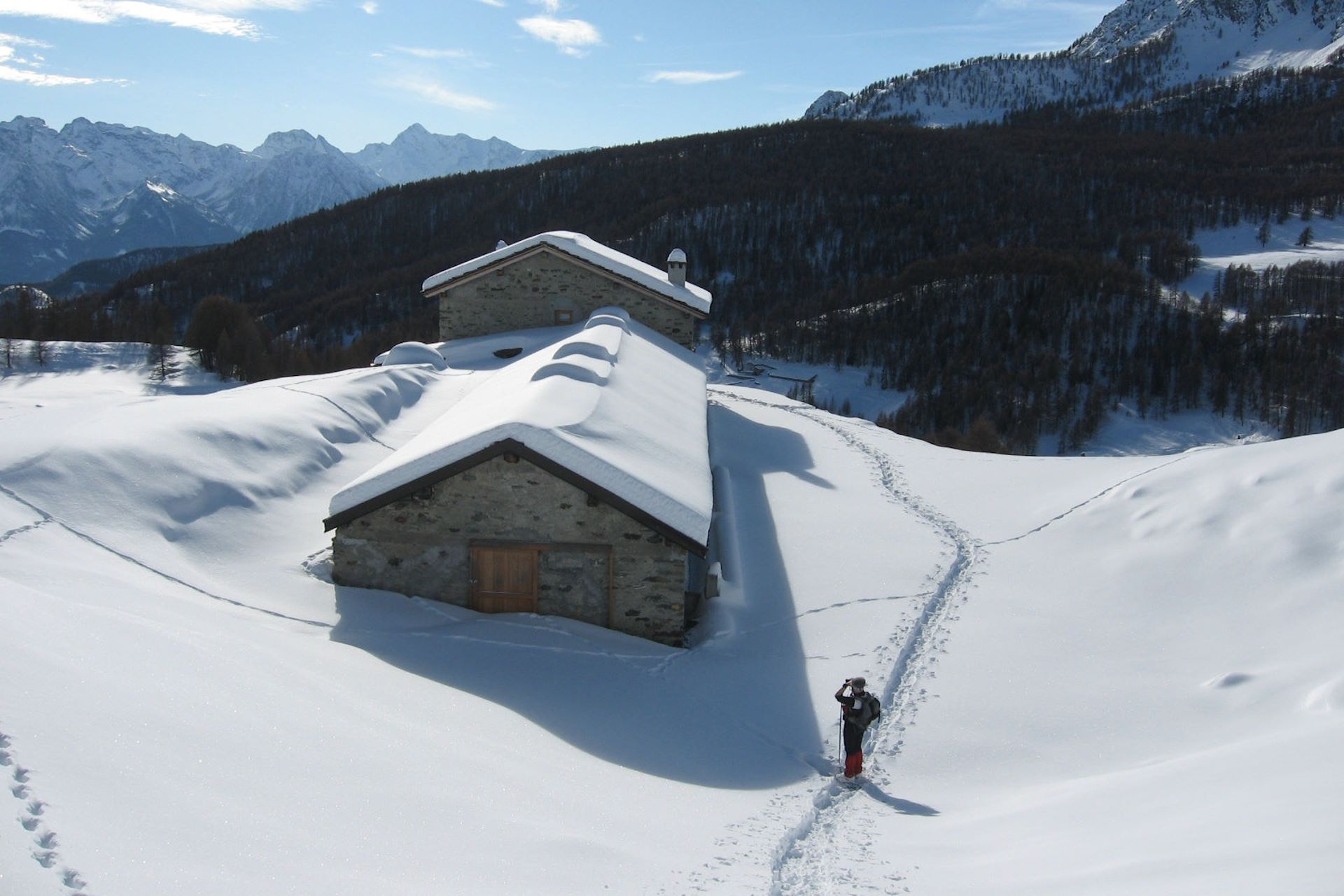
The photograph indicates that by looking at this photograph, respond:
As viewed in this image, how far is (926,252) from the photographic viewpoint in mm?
109812

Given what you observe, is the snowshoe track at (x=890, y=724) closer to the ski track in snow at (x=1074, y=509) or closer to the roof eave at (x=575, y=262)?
the ski track in snow at (x=1074, y=509)

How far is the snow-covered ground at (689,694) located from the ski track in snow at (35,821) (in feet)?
0.09

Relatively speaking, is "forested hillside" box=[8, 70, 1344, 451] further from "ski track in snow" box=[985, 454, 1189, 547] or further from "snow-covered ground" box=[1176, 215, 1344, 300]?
"ski track in snow" box=[985, 454, 1189, 547]

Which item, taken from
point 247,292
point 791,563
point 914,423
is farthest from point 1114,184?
point 791,563

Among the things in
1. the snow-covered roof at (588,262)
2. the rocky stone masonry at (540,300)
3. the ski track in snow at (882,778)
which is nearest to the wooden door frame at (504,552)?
the ski track in snow at (882,778)

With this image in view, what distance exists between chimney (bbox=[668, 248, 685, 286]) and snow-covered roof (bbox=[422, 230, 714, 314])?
258mm

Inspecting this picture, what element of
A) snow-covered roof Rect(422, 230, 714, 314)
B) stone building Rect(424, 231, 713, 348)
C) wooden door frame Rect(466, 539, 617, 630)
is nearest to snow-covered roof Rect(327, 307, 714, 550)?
wooden door frame Rect(466, 539, 617, 630)

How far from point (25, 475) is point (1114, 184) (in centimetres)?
14163

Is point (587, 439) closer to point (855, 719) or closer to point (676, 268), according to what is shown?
point (855, 719)

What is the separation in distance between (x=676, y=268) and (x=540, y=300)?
470cm

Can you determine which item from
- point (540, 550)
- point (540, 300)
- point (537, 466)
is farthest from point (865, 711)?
point (540, 300)

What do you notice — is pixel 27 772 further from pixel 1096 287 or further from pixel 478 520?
pixel 1096 287

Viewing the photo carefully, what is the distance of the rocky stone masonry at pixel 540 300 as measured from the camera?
29734mm

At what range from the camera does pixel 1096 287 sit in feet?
299
